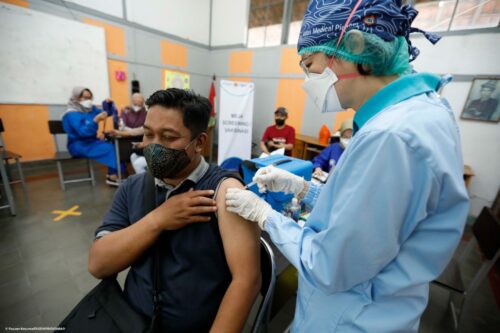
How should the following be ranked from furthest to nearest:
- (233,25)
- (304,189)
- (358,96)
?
(233,25) → (304,189) → (358,96)

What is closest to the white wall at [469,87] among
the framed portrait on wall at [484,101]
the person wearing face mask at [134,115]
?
the framed portrait on wall at [484,101]

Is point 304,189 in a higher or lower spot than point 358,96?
lower

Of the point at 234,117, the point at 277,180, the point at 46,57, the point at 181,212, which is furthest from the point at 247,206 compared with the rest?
the point at 46,57

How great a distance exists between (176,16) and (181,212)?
5.85 metres

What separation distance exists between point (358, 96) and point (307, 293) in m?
0.71

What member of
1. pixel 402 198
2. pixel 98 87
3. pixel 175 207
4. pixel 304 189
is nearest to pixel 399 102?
pixel 402 198

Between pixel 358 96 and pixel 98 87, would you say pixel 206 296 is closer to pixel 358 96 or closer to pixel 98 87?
pixel 358 96

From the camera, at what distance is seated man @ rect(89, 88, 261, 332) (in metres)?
0.81

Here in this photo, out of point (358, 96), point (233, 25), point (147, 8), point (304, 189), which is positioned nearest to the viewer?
point (358, 96)

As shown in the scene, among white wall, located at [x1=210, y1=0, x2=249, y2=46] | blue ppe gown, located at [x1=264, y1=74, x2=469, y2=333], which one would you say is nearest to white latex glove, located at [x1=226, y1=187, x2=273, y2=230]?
blue ppe gown, located at [x1=264, y1=74, x2=469, y2=333]

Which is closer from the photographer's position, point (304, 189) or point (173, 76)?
point (304, 189)

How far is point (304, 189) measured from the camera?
121 cm

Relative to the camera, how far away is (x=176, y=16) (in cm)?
507

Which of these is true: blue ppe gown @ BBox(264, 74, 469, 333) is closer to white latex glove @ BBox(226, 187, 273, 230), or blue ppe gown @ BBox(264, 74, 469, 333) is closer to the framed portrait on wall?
white latex glove @ BBox(226, 187, 273, 230)
